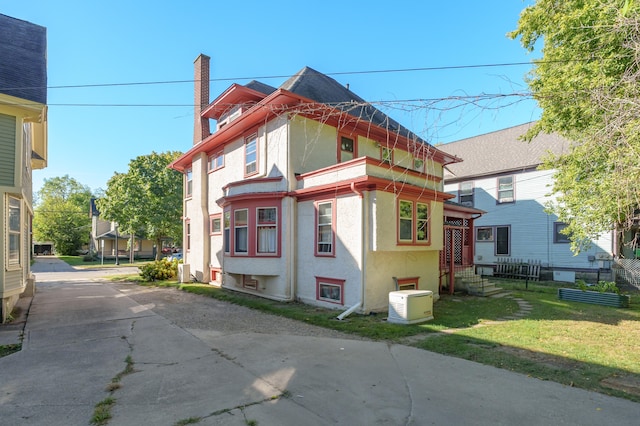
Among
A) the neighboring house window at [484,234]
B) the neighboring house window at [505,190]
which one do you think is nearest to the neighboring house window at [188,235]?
the neighboring house window at [484,234]

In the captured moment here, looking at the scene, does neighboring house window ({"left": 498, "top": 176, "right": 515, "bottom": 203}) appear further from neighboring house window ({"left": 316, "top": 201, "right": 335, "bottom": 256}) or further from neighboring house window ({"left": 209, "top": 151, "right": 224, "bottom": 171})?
neighboring house window ({"left": 209, "top": 151, "right": 224, "bottom": 171})

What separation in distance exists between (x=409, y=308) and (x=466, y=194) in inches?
680

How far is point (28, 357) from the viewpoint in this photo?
20.2 feet

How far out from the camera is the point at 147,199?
1151 inches

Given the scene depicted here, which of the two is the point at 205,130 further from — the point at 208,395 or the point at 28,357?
the point at 208,395

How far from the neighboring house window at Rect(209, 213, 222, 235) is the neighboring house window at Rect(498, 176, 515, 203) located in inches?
686

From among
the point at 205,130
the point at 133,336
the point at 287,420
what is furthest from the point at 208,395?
the point at 205,130

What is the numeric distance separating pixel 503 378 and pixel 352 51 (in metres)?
7.64

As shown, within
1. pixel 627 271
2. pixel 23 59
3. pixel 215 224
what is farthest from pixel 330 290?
pixel 627 271

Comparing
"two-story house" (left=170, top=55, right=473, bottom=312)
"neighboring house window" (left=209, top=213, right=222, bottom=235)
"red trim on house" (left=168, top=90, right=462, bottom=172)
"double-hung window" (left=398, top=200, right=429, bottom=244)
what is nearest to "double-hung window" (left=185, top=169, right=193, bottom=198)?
"red trim on house" (left=168, top=90, right=462, bottom=172)

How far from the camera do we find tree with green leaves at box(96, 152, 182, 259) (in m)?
28.9

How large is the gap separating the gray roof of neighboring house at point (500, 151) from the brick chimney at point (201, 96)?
44.6ft

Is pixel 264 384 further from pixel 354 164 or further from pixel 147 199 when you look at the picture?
pixel 147 199

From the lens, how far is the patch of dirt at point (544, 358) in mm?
5684
